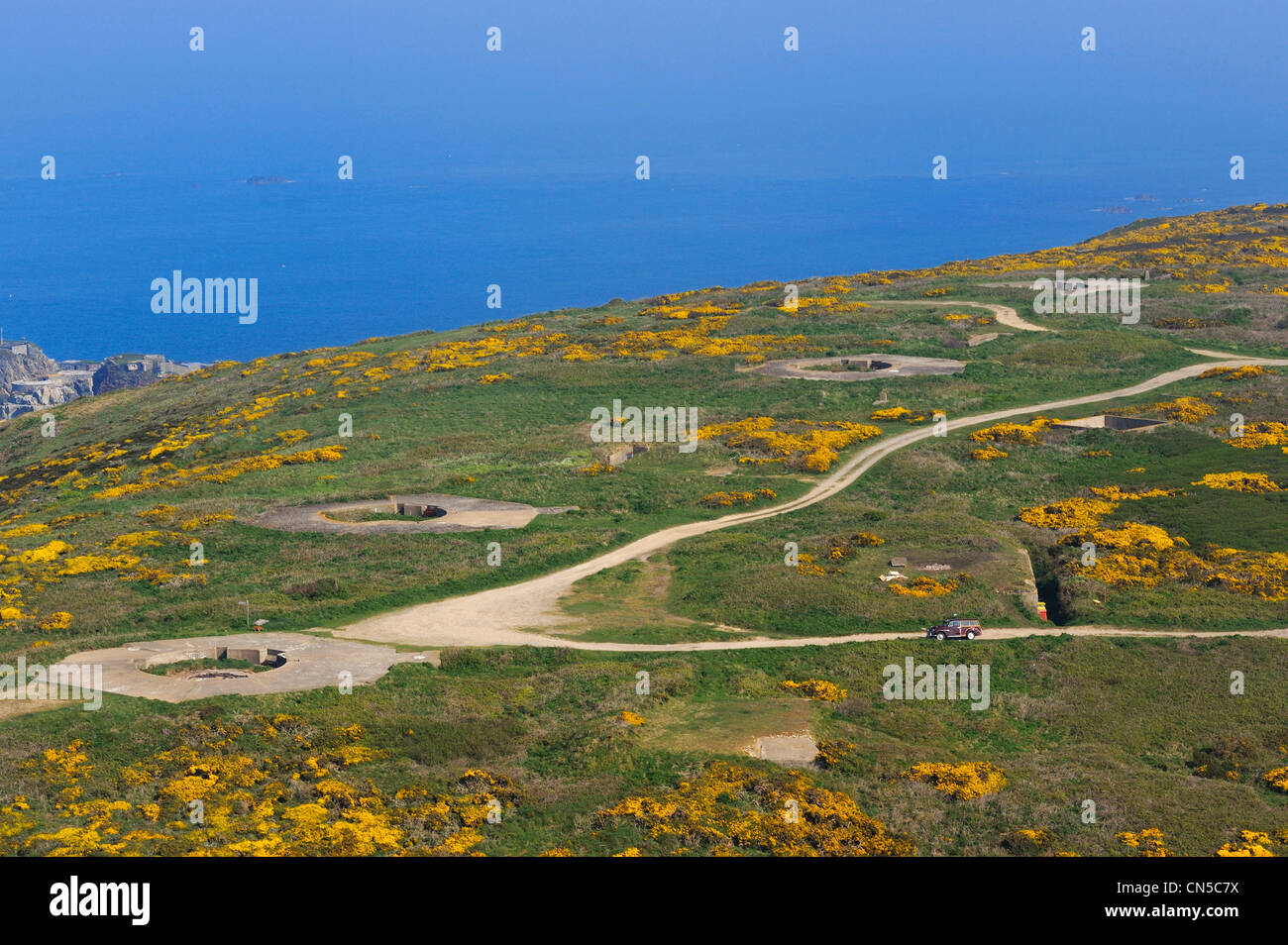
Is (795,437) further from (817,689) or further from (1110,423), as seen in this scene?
(817,689)

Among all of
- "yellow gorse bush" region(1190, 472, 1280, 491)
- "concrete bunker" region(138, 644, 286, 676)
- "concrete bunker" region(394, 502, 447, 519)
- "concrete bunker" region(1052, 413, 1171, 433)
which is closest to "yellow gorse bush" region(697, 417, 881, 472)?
"concrete bunker" region(1052, 413, 1171, 433)

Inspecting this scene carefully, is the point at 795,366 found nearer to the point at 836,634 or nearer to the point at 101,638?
the point at 836,634

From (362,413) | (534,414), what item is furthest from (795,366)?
(362,413)

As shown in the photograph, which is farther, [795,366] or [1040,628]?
[795,366]

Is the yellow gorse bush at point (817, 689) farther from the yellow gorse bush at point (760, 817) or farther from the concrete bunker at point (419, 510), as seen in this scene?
the concrete bunker at point (419, 510)
